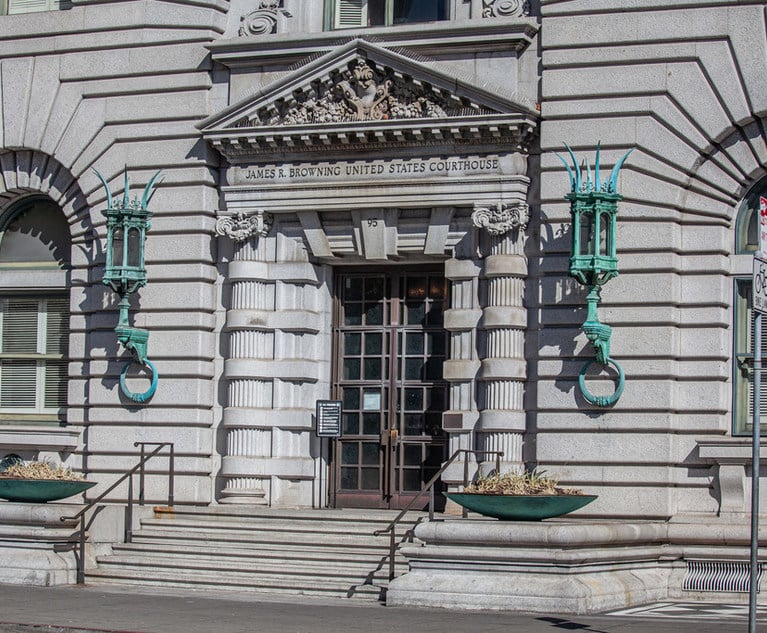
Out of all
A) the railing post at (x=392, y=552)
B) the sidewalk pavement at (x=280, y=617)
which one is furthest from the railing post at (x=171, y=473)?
the railing post at (x=392, y=552)

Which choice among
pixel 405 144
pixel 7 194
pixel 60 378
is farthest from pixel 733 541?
pixel 7 194

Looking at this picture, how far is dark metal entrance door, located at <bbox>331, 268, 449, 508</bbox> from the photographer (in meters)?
A: 25.0

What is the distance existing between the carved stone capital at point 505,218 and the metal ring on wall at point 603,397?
2.50 meters

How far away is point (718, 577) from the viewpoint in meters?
21.7

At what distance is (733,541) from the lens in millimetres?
21672

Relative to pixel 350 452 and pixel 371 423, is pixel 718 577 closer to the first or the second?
pixel 371 423

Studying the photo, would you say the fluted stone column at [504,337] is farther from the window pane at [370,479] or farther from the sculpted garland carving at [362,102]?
the window pane at [370,479]

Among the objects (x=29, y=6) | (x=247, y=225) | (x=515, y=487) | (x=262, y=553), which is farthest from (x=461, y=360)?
(x=29, y=6)

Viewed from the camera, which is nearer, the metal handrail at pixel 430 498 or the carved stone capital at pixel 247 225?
the metal handrail at pixel 430 498

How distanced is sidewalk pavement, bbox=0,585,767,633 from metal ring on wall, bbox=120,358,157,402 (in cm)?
500

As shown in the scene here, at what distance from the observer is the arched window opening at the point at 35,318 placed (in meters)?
27.5

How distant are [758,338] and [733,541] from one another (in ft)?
22.2

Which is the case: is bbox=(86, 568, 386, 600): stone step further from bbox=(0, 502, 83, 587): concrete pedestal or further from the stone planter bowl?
the stone planter bowl

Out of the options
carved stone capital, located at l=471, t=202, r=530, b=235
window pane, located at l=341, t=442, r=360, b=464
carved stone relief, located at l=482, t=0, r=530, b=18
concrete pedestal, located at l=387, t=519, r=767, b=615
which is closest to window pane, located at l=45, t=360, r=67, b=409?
window pane, located at l=341, t=442, r=360, b=464
